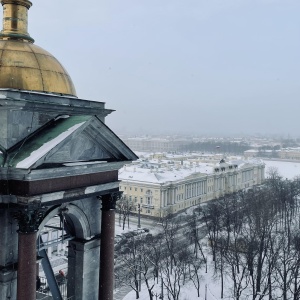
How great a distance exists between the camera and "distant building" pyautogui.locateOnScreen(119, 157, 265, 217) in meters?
81.7

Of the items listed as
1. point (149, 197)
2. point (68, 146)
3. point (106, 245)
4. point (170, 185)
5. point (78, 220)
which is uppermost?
point (68, 146)

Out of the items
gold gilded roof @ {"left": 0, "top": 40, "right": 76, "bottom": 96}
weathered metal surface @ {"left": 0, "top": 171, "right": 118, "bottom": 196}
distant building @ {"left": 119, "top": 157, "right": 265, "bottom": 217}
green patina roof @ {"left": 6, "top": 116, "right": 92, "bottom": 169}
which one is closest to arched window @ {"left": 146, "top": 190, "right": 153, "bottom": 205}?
distant building @ {"left": 119, "top": 157, "right": 265, "bottom": 217}

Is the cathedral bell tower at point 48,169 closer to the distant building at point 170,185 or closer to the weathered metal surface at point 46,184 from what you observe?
the weathered metal surface at point 46,184

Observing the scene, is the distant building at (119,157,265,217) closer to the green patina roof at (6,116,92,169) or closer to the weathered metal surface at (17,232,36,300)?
the green patina roof at (6,116,92,169)

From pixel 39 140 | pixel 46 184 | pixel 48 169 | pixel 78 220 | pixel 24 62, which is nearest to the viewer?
pixel 48 169

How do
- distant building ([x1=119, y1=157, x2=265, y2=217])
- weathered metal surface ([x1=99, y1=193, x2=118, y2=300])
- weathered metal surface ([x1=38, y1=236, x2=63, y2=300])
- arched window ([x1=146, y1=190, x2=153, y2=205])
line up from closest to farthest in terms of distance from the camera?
weathered metal surface ([x1=38, y1=236, x2=63, y2=300])
weathered metal surface ([x1=99, y1=193, x2=118, y2=300])
distant building ([x1=119, y1=157, x2=265, y2=217])
arched window ([x1=146, y1=190, x2=153, y2=205])

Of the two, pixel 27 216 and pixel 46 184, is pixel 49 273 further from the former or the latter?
pixel 46 184

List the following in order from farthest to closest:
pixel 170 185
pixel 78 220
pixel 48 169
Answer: pixel 170 185, pixel 78 220, pixel 48 169

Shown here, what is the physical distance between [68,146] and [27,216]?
7.62ft

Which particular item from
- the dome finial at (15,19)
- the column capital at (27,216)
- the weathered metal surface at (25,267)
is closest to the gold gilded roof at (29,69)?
the dome finial at (15,19)

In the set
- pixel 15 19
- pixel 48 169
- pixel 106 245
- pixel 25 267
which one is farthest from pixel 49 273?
pixel 15 19

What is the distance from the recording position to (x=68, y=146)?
1216cm

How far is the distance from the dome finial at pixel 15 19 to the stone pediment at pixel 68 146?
10.7ft

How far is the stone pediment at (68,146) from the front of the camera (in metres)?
10.9
